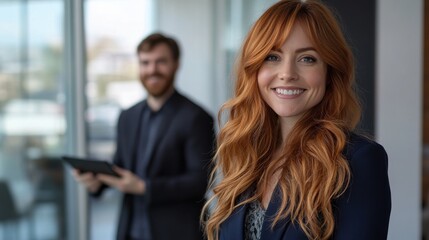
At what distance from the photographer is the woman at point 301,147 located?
1.46 metres

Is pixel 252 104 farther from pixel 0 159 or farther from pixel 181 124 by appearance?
pixel 0 159

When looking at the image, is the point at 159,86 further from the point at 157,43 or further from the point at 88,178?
the point at 88,178

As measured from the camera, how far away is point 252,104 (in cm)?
179

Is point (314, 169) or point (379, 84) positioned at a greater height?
point (379, 84)

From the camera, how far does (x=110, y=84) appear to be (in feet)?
18.7

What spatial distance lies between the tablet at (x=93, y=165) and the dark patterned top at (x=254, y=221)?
1.37 metres

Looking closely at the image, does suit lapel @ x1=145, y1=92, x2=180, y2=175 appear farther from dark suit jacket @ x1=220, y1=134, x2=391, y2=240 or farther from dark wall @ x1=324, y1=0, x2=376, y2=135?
dark suit jacket @ x1=220, y1=134, x2=391, y2=240

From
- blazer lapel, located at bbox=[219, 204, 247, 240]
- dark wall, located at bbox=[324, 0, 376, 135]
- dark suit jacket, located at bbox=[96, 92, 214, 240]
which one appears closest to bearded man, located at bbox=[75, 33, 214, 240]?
dark suit jacket, located at bbox=[96, 92, 214, 240]

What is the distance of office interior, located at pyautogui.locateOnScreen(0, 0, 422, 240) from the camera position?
9.59 ft

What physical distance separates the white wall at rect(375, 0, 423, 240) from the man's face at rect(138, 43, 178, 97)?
1085mm

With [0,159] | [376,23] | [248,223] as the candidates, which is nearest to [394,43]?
[376,23]

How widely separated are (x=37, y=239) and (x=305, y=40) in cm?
358

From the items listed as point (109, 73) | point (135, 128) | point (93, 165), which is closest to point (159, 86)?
point (135, 128)

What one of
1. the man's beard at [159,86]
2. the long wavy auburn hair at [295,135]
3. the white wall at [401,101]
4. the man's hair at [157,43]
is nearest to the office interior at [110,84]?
the white wall at [401,101]
